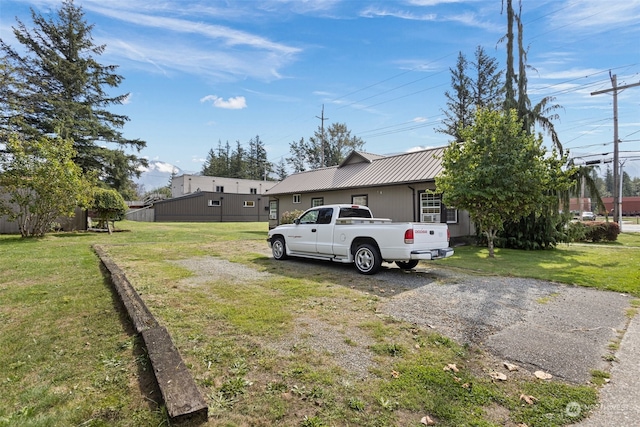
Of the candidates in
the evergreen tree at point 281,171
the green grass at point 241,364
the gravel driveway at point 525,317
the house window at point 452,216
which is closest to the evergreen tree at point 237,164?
the evergreen tree at point 281,171

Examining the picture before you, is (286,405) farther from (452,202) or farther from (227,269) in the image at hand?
(452,202)

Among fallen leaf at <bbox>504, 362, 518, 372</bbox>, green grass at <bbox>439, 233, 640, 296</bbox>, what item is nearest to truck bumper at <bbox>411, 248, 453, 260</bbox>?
green grass at <bbox>439, 233, 640, 296</bbox>

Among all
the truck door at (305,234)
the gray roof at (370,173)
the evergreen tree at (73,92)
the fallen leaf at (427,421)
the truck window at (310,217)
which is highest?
the evergreen tree at (73,92)

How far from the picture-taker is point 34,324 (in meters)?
4.10

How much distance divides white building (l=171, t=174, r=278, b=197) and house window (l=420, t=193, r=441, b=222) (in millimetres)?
34141

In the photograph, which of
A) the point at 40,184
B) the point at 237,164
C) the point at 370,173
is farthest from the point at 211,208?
the point at 237,164

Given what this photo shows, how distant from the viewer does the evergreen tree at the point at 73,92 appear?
2652 centimetres

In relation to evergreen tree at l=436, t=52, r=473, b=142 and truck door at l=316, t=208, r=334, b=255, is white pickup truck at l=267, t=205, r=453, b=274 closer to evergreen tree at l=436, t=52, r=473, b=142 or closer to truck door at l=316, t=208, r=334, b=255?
truck door at l=316, t=208, r=334, b=255

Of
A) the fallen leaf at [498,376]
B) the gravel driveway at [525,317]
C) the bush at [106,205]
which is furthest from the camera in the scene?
the bush at [106,205]

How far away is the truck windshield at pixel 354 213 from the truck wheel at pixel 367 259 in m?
1.23

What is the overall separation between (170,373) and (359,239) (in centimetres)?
556

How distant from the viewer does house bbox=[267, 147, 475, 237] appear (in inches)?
579

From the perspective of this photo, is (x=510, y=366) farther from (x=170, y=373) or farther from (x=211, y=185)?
(x=211, y=185)

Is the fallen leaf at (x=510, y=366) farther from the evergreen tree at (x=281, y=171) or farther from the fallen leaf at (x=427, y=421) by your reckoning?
the evergreen tree at (x=281, y=171)
